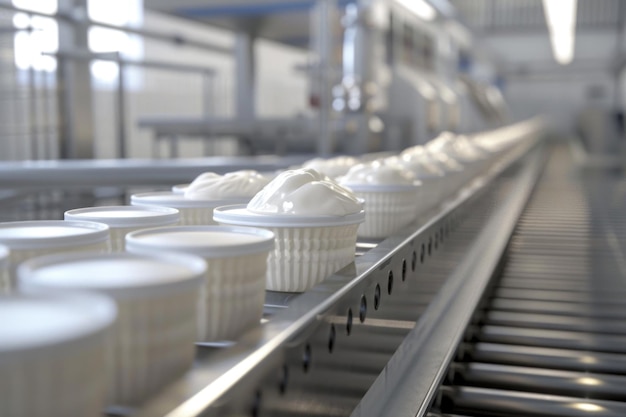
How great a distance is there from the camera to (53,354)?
0.38 metres

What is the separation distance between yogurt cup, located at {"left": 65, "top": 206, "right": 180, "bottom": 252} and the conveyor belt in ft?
2.60

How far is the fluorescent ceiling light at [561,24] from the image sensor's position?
400 inches

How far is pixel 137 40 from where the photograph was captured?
12273 millimetres

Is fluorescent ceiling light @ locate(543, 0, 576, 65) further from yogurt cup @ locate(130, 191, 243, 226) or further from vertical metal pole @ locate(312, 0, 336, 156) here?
yogurt cup @ locate(130, 191, 243, 226)

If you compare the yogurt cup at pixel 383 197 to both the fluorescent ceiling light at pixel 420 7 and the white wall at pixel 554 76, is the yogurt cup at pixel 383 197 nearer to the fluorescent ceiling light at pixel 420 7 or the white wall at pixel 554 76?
the fluorescent ceiling light at pixel 420 7

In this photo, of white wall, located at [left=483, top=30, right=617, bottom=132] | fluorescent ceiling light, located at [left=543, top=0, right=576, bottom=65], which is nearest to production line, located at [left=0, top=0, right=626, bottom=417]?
fluorescent ceiling light, located at [left=543, top=0, right=576, bottom=65]

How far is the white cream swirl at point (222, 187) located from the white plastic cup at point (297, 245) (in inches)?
5.7

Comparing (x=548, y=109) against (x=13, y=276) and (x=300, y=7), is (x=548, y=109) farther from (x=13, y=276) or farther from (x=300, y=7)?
(x=13, y=276)

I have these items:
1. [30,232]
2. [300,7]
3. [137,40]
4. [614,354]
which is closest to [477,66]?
[137,40]

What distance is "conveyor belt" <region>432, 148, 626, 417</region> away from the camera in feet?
4.66

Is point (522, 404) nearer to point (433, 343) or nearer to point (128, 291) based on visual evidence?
point (433, 343)

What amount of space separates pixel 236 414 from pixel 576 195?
517cm

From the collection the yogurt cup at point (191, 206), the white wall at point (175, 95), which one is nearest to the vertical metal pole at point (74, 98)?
the yogurt cup at point (191, 206)

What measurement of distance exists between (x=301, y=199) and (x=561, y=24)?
13135 mm
